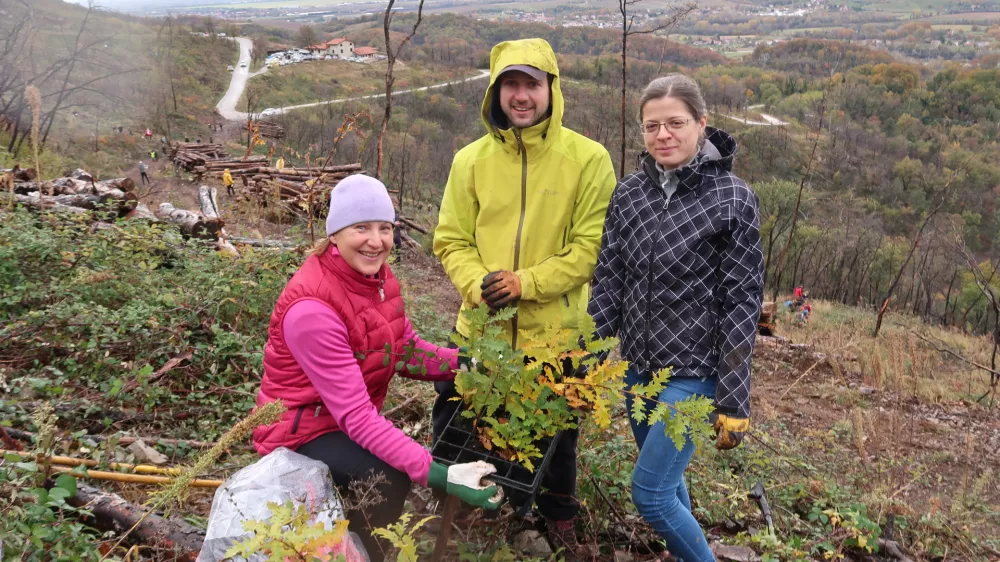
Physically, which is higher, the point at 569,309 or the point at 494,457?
the point at 569,309

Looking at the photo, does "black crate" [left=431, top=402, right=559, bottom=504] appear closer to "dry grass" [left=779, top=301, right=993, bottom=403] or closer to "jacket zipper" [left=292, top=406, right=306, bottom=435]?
"jacket zipper" [left=292, top=406, right=306, bottom=435]

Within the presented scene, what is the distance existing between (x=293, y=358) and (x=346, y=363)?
0.72ft

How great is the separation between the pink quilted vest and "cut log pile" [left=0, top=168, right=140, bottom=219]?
186 inches

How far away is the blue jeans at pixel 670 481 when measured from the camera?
2.15 meters

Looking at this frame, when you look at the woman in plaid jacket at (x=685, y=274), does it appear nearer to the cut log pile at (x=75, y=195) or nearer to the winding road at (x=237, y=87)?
the cut log pile at (x=75, y=195)

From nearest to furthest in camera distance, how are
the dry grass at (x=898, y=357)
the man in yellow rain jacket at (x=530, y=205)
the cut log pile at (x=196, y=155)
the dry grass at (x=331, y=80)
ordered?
the man in yellow rain jacket at (x=530, y=205) < the dry grass at (x=898, y=357) < the cut log pile at (x=196, y=155) < the dry grass at (x=331, y=80)

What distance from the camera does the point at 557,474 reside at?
7.98ft

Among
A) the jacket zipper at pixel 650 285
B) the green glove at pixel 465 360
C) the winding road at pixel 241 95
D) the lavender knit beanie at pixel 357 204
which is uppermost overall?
the lavender knit beanie at pixel 357 204

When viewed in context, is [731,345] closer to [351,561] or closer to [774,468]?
[351,561]

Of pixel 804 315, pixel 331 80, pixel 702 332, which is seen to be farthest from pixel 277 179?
pixel 331 80

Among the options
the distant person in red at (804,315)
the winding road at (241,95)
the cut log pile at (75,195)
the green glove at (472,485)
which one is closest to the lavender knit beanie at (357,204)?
the green glove at (472,485)

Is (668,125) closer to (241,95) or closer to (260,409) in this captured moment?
(260,409)

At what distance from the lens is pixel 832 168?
47.4 m

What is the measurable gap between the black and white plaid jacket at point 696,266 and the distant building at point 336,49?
227 ft
